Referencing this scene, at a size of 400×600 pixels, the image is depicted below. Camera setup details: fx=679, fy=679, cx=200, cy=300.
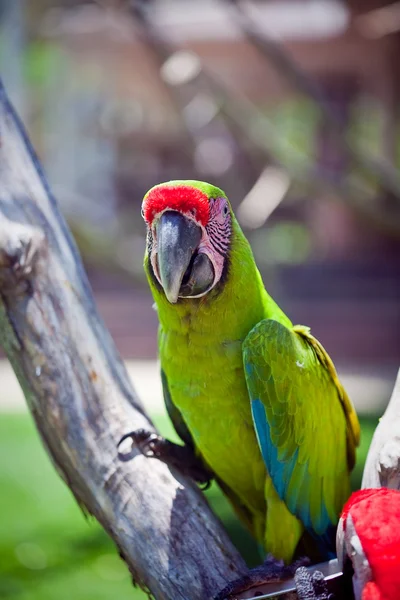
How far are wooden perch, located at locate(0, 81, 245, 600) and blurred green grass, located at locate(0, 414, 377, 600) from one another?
646mm

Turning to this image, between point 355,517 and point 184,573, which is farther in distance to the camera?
point 184,573

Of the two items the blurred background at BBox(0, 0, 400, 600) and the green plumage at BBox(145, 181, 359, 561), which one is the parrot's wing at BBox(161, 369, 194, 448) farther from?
the blurred background at BBox(0, 0, 400, 600)

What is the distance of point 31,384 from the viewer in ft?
5.16

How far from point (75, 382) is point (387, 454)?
702 millimetres

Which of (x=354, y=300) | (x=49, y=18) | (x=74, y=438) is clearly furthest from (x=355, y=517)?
(x=354, y=300)

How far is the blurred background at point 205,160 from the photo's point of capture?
132 inches

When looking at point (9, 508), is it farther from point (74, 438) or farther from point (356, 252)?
point (356, 252)

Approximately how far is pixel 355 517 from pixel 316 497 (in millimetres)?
413

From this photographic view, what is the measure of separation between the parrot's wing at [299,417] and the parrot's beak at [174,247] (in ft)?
0.81

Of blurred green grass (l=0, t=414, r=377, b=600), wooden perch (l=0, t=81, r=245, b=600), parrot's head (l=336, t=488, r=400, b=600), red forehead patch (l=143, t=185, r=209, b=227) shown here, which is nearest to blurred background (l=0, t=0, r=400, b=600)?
blurred green grass (l=0, t=414, r=377, b=600)

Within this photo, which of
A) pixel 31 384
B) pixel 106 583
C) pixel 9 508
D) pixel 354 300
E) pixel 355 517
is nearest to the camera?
pixel 355 517

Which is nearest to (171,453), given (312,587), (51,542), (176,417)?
(176,417)

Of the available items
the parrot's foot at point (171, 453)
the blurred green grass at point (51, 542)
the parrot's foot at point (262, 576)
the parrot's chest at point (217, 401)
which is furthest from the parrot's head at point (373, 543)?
the blurred green grass at point (51, 542)

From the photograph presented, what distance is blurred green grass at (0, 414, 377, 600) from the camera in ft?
8.15
